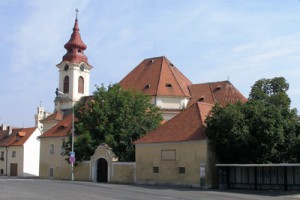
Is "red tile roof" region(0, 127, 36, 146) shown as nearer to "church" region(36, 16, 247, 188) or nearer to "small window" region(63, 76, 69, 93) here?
"church" region(36, 16, 247, 188)

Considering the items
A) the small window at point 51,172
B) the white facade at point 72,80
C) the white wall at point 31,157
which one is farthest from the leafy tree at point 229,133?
the white wall at point 31,157

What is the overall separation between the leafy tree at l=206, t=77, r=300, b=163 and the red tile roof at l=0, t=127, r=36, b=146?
41420 millimetres

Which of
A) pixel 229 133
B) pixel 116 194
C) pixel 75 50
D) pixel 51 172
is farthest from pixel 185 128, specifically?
pixel 75 50

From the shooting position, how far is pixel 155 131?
37.1 meters

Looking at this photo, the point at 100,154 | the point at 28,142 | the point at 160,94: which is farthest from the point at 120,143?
the point at 28,142

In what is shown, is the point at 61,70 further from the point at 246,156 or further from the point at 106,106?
the point at 246,156

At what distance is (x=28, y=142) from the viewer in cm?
6631

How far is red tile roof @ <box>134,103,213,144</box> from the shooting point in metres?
33.6

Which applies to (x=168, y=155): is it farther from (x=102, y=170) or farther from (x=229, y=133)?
(x=102, y=170)

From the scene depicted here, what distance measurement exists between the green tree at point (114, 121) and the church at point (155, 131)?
52.1 inches

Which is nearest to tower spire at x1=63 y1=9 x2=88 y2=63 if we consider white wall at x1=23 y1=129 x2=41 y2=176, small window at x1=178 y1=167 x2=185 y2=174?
white wall at x1=23 y1=129 x2=41 y2=176

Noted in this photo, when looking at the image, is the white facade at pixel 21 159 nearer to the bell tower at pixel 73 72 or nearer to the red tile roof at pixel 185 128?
the bell tower at pixel 73 72

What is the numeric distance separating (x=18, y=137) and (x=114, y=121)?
2996 cm

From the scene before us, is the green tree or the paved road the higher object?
the green tree
